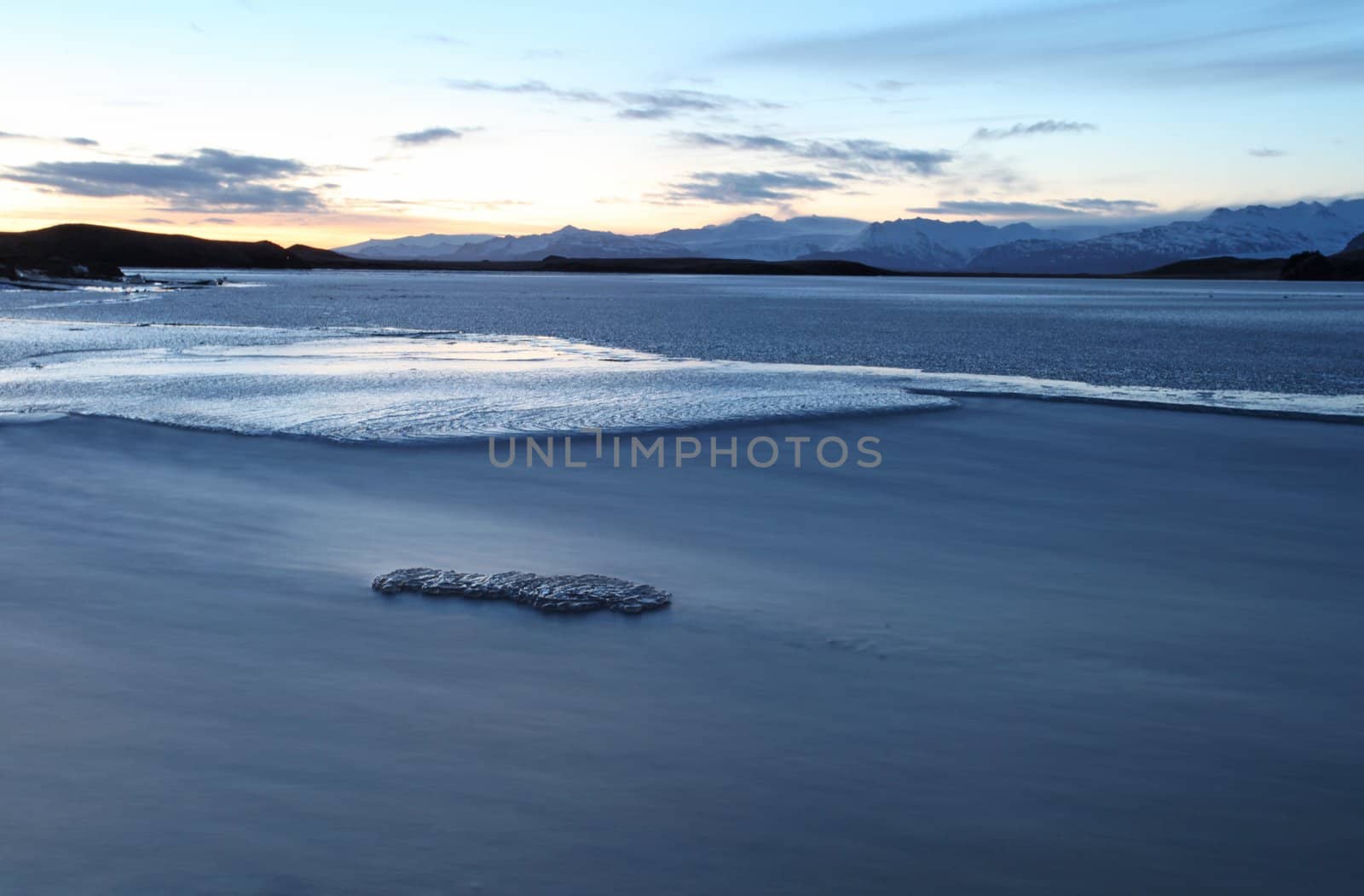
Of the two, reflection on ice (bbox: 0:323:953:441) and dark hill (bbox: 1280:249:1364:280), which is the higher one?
dark hill (bbox: 1280:249:1364:280)

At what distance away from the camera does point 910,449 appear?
12336 millimetres

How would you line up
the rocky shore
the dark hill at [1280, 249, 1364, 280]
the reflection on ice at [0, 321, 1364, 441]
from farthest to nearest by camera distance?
1. the dark hill at [1280, 249, 1364, 280]
2. the reflection on ice at [0, 321, 1364, 441]
3. the rocky shore

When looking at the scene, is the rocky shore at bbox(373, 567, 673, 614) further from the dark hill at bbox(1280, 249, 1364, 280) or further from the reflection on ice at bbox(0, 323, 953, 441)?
the dark hill at bbox(1280, 249, 1364, 280)

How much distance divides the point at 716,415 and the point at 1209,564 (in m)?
7.61

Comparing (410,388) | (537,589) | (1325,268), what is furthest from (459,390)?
(1325,268)

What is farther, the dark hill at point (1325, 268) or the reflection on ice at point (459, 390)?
the dark hill at point (1325, 268)

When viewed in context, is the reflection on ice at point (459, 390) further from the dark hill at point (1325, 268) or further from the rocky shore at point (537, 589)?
the dark hill at point (1325, 268)

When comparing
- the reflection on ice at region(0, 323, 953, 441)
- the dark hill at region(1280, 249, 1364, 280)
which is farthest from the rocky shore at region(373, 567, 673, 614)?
the dark hill at region(1280, 249, 1364, 280)

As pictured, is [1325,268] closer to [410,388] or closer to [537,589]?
[410,388]

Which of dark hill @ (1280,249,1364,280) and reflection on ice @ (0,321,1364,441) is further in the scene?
dark hill @ (1280,249,1364,280)

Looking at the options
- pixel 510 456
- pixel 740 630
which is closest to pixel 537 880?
pixel 740 630

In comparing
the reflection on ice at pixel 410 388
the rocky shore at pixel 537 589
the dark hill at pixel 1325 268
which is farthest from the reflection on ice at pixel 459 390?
the dark hill at pixel 1325 268

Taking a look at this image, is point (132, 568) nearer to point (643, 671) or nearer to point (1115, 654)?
point (643, 671)

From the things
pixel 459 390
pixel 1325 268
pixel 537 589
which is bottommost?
pixel 537 589
